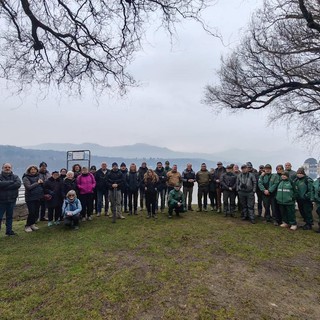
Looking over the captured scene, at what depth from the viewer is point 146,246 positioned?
692 cm

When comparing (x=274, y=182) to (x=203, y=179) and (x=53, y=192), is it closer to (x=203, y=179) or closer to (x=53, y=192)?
(x=203, y=179)

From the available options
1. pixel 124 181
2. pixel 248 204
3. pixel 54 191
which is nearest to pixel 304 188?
pixel 248 204

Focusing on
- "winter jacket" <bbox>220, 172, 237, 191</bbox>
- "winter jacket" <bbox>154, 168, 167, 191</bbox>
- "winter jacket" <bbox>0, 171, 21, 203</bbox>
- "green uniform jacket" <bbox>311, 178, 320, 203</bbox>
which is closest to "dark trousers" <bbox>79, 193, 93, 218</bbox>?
"winter jacket" <bbox>0, 171, 21, 203</bbox>

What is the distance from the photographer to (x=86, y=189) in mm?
9570

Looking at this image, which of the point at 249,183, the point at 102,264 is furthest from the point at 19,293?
the point at 249,183

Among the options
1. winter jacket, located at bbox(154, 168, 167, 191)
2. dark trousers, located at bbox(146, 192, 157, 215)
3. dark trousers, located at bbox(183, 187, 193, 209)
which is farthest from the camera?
dark trousers, located at bbox(183, 187, 193, 209)

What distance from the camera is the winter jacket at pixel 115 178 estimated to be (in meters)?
9.99

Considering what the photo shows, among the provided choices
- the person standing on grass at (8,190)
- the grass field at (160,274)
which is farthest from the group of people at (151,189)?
the grass field at (160,274)

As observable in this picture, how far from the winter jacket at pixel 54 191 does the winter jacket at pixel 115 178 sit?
1.77 meters

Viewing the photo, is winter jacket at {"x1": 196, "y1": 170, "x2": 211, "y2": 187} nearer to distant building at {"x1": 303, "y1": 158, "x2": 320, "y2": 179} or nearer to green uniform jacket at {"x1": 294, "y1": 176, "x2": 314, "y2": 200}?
green uniform jacket at {"x1": 294, "y1": 176, "x2": 314, "y2": 200}

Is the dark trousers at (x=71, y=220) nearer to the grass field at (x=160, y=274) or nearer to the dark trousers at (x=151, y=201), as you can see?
the grass field at (x=160, y=274)

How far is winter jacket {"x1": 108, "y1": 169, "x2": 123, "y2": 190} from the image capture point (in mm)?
9992

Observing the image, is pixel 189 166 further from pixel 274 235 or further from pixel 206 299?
pixel 206 299

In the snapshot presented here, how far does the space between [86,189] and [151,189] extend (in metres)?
2.44
